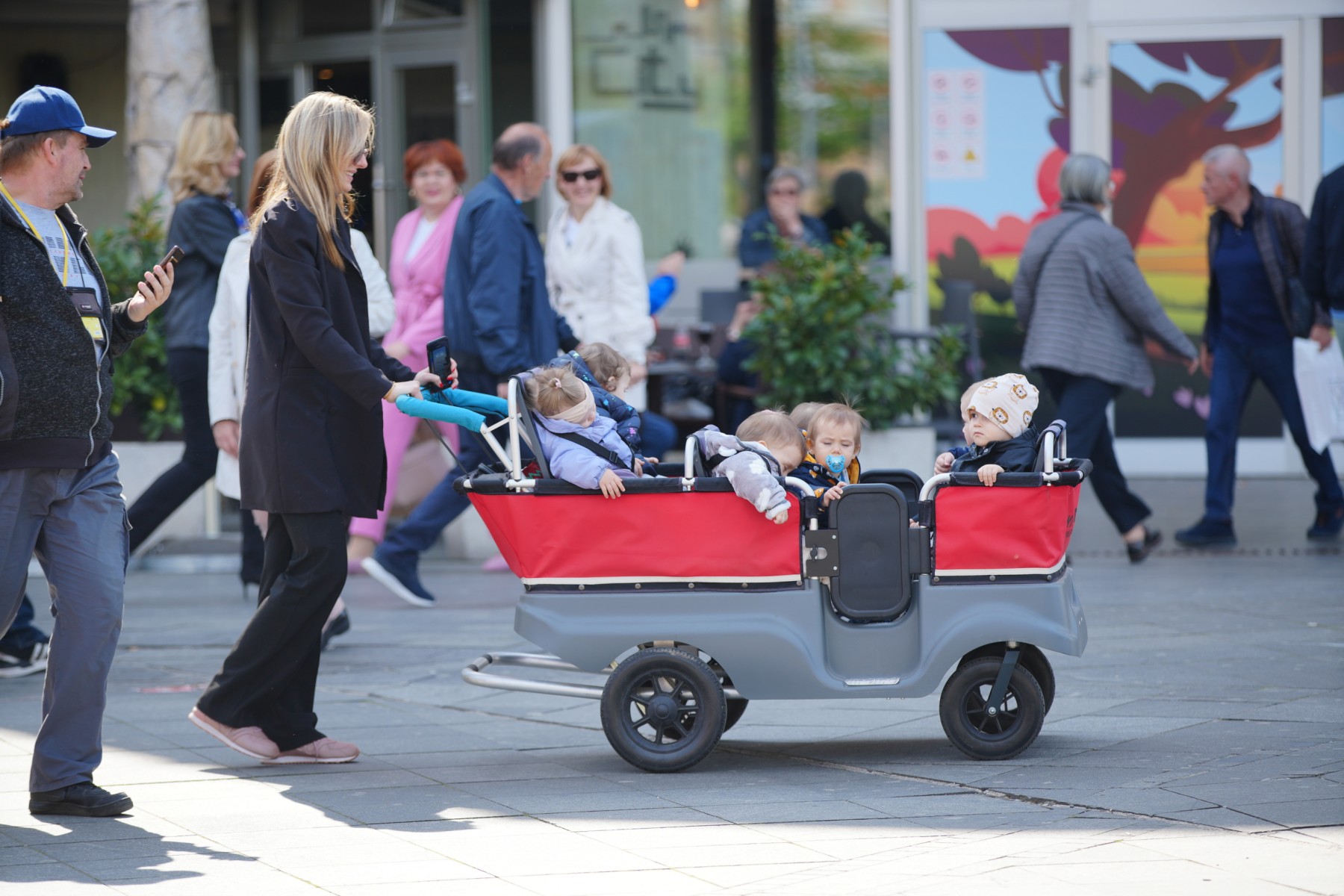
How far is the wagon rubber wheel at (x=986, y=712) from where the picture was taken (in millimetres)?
5094

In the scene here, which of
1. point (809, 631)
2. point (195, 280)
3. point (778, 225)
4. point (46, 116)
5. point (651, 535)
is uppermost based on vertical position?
point (46, 116)

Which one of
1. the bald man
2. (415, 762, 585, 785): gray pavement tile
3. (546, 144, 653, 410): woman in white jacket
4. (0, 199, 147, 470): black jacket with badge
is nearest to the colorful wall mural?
the bald man

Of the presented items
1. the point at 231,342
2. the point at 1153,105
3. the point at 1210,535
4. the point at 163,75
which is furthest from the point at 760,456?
the point at 1153,105

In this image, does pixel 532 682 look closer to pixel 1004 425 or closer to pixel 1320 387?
pixel 1004 425

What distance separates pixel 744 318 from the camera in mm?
10312

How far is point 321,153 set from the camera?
17.0ft

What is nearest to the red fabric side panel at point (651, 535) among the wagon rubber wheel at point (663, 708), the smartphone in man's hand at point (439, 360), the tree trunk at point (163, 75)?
the wagon rubber wheel at point (663, 708)

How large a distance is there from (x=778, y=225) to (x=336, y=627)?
4905 millimetres

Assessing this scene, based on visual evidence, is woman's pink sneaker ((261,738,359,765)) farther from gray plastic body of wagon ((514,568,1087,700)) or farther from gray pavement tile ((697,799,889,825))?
gray pavement tile ((697,799,889,825))

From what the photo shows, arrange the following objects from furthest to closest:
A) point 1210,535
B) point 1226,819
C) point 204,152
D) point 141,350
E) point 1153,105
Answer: point 1153,105 < point 141,350 < point 1210,535 < point 204,152 < point 1226,819

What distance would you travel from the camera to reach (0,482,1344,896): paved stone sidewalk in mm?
4059

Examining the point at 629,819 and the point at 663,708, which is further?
the point at 663,708

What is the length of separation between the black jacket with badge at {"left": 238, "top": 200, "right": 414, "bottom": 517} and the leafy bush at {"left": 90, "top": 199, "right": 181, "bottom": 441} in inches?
A: 182

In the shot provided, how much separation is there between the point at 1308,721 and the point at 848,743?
4.75ft
